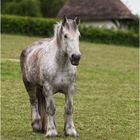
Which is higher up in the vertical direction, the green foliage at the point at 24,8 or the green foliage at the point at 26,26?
the green foliage at the point at 26,26

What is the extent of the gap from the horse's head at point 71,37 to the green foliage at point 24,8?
66.0m

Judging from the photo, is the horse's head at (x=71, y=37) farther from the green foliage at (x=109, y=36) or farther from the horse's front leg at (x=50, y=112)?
the green foliage at (x=109, y=36)

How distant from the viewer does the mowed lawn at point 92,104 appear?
416 inches

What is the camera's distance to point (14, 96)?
15805mm

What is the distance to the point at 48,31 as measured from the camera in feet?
158

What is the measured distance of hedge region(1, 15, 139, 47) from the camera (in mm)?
48031

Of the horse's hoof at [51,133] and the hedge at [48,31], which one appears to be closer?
the horse's hoof at [51,133]

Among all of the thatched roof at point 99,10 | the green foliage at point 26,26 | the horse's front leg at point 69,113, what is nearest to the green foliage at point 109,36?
the green foliage at point 26,26

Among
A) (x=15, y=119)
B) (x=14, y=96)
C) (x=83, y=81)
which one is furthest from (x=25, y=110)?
(x=83, y=81)

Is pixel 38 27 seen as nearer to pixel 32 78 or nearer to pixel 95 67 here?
pixel 95 67

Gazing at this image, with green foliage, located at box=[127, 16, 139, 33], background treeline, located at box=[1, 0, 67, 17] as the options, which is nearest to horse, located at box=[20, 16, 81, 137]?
green foliage, located at box=[127, 16, 139, 33]

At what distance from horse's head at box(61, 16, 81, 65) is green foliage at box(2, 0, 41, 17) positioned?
66.0 m

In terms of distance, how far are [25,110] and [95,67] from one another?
1376 centimetres

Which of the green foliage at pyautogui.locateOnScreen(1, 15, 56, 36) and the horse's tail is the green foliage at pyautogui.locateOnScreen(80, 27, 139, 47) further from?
the horse's tail
